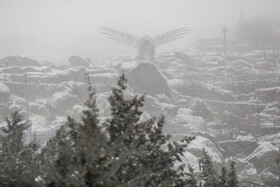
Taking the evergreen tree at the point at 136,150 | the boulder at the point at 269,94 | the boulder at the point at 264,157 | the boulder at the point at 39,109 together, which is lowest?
the boulder at the point at 264,157

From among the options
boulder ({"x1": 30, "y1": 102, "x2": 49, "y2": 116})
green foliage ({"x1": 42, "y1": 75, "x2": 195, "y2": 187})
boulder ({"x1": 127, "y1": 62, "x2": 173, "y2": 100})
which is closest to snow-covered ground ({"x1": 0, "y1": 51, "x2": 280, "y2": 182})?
boulder ({"x1": 127, "y1": 62, "x2": 173, "y2": 100})

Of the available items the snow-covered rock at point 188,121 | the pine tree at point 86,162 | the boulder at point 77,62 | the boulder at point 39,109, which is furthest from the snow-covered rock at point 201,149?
the boulder at point 77,62

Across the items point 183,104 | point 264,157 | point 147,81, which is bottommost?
point 264,157

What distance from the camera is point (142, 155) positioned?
7312mm

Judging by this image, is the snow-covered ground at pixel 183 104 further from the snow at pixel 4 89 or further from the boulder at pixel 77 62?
the boulder at pixel 77 62

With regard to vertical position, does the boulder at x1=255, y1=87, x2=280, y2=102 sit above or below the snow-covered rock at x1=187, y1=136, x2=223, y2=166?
above

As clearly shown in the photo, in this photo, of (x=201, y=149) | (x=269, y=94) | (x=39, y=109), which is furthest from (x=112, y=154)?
(x=269, y=94)

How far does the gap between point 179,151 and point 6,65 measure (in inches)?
3056

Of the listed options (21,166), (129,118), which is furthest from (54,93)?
(129,118)

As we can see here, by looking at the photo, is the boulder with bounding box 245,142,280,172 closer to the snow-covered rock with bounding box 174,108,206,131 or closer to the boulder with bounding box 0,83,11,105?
the snow-covered rock with bounding box 174,108,206,131

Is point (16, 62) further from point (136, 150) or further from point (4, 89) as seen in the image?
point (136, 150)

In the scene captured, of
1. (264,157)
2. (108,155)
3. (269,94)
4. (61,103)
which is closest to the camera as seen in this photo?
(108,155)

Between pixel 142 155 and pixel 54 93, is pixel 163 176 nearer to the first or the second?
pixel 142 155

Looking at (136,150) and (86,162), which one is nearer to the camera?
(86,162)
